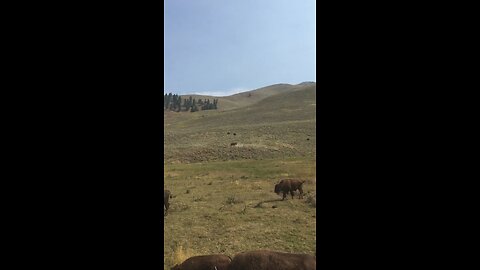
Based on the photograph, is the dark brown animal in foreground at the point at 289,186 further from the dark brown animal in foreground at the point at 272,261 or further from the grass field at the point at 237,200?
the dark brown animal in foreground at the point at 272,261

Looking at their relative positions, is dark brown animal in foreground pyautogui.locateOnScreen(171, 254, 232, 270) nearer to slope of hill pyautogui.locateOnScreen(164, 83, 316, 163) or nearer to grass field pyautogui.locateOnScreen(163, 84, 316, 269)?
grass field pyautogui.locateOnScreen(163, 84, 316, 269)

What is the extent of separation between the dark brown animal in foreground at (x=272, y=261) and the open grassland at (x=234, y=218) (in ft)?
7.36

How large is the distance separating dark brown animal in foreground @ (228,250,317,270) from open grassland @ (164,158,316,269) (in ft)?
7.36

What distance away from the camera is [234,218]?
1088 centimetres

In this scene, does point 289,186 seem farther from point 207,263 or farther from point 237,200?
point 207,263

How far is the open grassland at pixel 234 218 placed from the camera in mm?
8781

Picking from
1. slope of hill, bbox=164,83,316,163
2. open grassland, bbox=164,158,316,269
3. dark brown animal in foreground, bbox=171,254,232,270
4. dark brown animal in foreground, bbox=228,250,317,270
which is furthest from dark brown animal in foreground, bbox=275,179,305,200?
slope of hill, bbox=164,83,316,163

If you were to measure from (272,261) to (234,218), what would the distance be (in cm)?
522

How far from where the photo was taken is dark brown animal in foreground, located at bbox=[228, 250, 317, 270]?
557 cm
